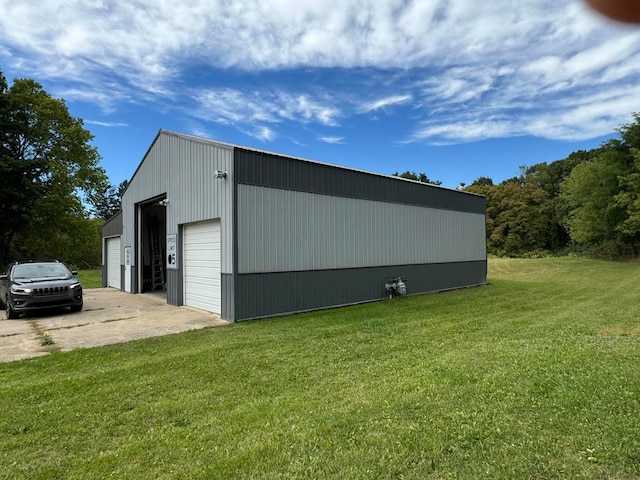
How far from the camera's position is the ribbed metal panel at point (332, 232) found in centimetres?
888

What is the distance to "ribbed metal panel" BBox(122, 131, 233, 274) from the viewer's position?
883cm

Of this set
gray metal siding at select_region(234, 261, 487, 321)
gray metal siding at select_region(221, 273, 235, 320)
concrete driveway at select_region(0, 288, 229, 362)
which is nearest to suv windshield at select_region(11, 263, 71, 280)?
concrete driveway at select_region(0, 288, 229, 362)

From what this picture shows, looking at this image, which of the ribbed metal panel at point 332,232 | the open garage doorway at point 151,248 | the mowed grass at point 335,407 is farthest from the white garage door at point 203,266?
the open garage doorway at point 151,248

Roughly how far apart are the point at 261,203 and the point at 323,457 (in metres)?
6.83

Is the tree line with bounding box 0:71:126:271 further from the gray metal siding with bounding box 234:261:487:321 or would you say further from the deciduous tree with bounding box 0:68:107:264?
the gray metal siding with bounding box 234:261:487:321

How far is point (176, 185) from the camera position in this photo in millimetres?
11258

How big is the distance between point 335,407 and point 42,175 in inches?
1024

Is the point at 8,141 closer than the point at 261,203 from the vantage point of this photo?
No

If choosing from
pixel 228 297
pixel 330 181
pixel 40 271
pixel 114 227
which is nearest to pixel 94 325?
pixel 228 297

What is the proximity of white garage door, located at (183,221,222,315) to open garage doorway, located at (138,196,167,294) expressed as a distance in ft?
15.3

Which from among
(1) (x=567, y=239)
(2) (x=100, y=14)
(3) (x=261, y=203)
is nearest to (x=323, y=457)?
(3) (x=261, y=203)

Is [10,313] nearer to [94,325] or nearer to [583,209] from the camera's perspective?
[94,325]

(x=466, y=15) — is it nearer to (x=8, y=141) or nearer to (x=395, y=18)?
(x=395, y=18)

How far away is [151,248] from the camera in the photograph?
15.8 metres
